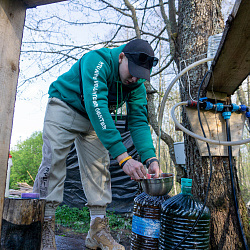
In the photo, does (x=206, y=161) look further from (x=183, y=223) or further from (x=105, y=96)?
(x=105, y=96)

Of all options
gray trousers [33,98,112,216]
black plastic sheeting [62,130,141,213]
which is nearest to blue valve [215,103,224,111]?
gray trousers [33,98,112,216]

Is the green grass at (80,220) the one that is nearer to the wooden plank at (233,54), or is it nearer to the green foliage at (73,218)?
the green foliage at (73,218)

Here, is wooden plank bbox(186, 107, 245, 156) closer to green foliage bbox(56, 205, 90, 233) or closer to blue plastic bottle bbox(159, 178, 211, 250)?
blue plastic bottle bbox(159, 178, 211, 250)

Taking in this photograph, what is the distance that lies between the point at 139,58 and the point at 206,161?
1149 mm

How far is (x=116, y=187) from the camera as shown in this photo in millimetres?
5234

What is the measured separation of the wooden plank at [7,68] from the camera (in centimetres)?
105

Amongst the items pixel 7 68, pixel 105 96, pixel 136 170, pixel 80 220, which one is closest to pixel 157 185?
pixel 136 170

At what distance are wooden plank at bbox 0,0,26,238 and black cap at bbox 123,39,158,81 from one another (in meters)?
1.05

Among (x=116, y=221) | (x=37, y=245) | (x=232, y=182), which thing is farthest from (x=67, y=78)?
(x=116, y=221)

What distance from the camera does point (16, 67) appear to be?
44.2 inches

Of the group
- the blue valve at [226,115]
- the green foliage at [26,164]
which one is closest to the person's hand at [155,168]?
the blue valve at [226,115]

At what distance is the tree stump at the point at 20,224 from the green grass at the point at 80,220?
6.98 feet

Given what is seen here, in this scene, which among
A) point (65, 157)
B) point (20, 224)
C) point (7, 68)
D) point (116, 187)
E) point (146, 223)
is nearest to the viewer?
point (7, 68)

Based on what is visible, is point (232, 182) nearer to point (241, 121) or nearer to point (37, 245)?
point (241, 121)
